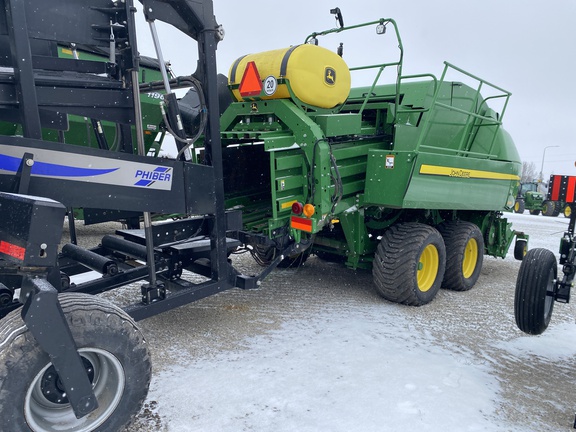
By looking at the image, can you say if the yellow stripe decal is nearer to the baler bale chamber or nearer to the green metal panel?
the baler bale chamber

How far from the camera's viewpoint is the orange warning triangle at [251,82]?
4199 mm

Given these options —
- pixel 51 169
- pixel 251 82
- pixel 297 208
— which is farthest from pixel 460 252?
pixel 51 169

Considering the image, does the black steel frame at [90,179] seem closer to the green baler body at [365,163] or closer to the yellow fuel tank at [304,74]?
the green baler body at [365,163]

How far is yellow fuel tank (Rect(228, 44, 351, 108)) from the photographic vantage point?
3.97 metres

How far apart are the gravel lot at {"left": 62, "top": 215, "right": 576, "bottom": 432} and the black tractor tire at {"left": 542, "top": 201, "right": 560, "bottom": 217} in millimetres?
16629

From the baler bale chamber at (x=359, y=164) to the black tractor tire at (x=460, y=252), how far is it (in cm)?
1

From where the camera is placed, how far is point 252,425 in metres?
2.53

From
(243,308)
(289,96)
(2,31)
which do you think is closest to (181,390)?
(243,308)

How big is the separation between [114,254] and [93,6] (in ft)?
6.79

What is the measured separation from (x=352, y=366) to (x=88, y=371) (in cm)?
180

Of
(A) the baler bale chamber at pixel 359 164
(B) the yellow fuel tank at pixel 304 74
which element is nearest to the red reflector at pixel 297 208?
(A) the baler bale chamber at pixel 359 164

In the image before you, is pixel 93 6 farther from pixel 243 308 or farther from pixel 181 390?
pixel 243 308

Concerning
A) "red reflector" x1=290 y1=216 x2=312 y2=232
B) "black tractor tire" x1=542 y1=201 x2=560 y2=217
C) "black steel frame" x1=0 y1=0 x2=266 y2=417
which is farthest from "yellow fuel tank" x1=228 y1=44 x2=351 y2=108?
"black tractor tire" x1=542 y1=201 x2=560 y2=217

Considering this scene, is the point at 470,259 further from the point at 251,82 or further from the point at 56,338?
the point at 56,338
